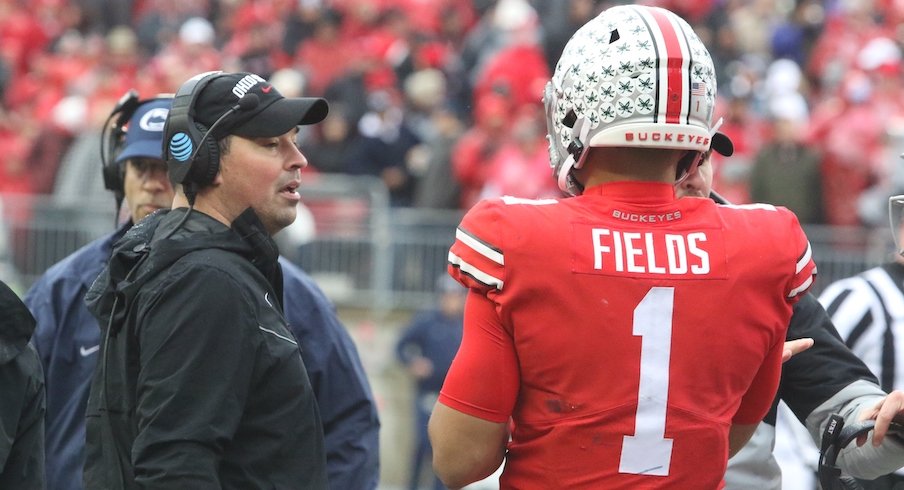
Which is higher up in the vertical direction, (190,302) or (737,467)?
(190,302)

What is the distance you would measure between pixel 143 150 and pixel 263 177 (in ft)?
4.17

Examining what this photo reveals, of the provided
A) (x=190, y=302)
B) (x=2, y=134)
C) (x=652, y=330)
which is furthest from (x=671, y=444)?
(x=2, y=134)

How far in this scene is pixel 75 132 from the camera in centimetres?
1385

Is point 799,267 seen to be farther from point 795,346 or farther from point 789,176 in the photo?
point 789,176

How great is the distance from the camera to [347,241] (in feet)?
37.4

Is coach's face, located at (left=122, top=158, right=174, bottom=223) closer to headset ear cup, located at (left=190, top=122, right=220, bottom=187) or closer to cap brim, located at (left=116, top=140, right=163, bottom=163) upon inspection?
cap brim, located at (left=116, top=140, right=163, bottom=163)

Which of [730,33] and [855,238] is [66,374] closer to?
[855,238]

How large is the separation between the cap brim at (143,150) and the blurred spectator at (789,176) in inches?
282

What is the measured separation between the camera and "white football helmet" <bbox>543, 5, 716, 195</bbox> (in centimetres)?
281

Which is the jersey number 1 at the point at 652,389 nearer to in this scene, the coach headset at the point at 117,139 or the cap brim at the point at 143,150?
the cap brim at the point at 143,150

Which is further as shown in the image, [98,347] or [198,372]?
[98,347]

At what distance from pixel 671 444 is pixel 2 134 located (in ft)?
42.5

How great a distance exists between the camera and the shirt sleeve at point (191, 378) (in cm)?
285

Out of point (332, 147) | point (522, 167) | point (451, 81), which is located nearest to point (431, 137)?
point (332, 147)
